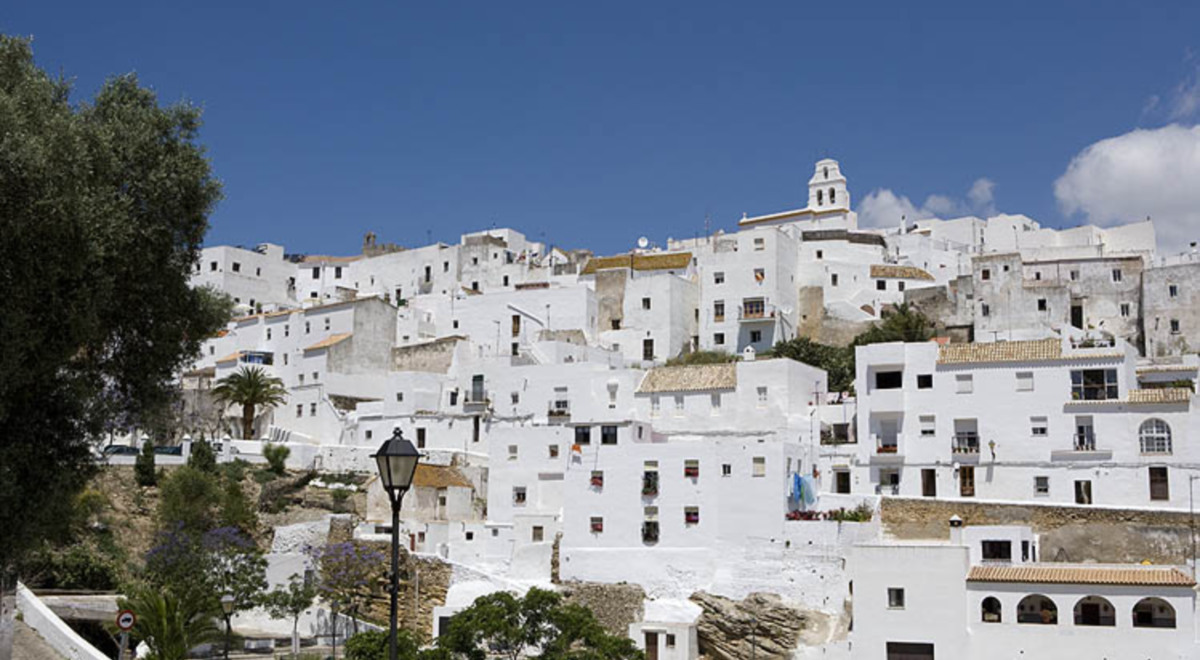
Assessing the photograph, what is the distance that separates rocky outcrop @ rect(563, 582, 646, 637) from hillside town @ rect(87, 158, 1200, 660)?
141 millimetres

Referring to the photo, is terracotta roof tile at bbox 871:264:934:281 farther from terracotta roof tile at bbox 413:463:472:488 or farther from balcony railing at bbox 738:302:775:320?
terracotta roof tile at bbox 413:463:472:488

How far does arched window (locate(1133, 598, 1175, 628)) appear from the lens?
98.9ft

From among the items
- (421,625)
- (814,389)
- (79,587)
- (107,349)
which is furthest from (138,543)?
(107,349)

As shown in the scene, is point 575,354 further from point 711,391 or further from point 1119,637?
point 1119,637

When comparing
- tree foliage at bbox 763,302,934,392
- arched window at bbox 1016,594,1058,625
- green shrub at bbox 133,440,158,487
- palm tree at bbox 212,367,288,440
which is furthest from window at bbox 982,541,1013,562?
palm tree at bbox 212,367,288,440

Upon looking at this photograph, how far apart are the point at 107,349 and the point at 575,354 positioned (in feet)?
128

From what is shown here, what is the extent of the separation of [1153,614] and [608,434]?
18.8 meters


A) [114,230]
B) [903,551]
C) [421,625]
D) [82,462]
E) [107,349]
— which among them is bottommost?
[421,625]

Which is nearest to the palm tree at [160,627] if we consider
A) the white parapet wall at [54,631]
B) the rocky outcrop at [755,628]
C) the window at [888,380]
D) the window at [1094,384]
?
the white parapet wall at [54,631]

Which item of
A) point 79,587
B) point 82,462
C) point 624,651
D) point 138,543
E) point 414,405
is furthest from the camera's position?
point 414,405

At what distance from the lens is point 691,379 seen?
47.2 m

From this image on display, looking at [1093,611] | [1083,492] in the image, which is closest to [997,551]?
[1093,611]

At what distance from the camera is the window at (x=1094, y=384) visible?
37.9 metres

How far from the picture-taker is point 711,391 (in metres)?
46.2
